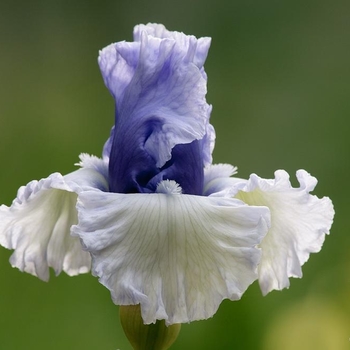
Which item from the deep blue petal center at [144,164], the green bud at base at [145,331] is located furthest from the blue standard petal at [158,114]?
the green bud at base at [145,331]

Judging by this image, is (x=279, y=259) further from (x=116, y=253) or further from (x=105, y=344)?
(x=105, y=344)

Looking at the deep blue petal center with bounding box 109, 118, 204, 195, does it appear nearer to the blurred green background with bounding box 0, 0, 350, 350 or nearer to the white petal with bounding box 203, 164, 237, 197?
the white petal with bounding box 203, 164, 237, 197

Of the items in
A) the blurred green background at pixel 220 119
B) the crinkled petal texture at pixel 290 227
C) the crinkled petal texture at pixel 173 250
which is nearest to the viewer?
the crinkled petal texture at pixel 173 250

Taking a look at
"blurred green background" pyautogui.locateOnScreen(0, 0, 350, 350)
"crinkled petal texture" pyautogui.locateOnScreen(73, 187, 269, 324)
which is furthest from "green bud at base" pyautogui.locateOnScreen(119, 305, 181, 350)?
"blurred green background" pyautogui.locateOnScreen(0, 0, 350, 350)

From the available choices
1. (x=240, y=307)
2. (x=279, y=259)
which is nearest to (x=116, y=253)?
(x=279, y=259)

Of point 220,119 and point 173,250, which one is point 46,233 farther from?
point 220,119

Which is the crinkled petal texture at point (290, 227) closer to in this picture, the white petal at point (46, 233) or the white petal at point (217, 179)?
the white petal at point (217, 179)
